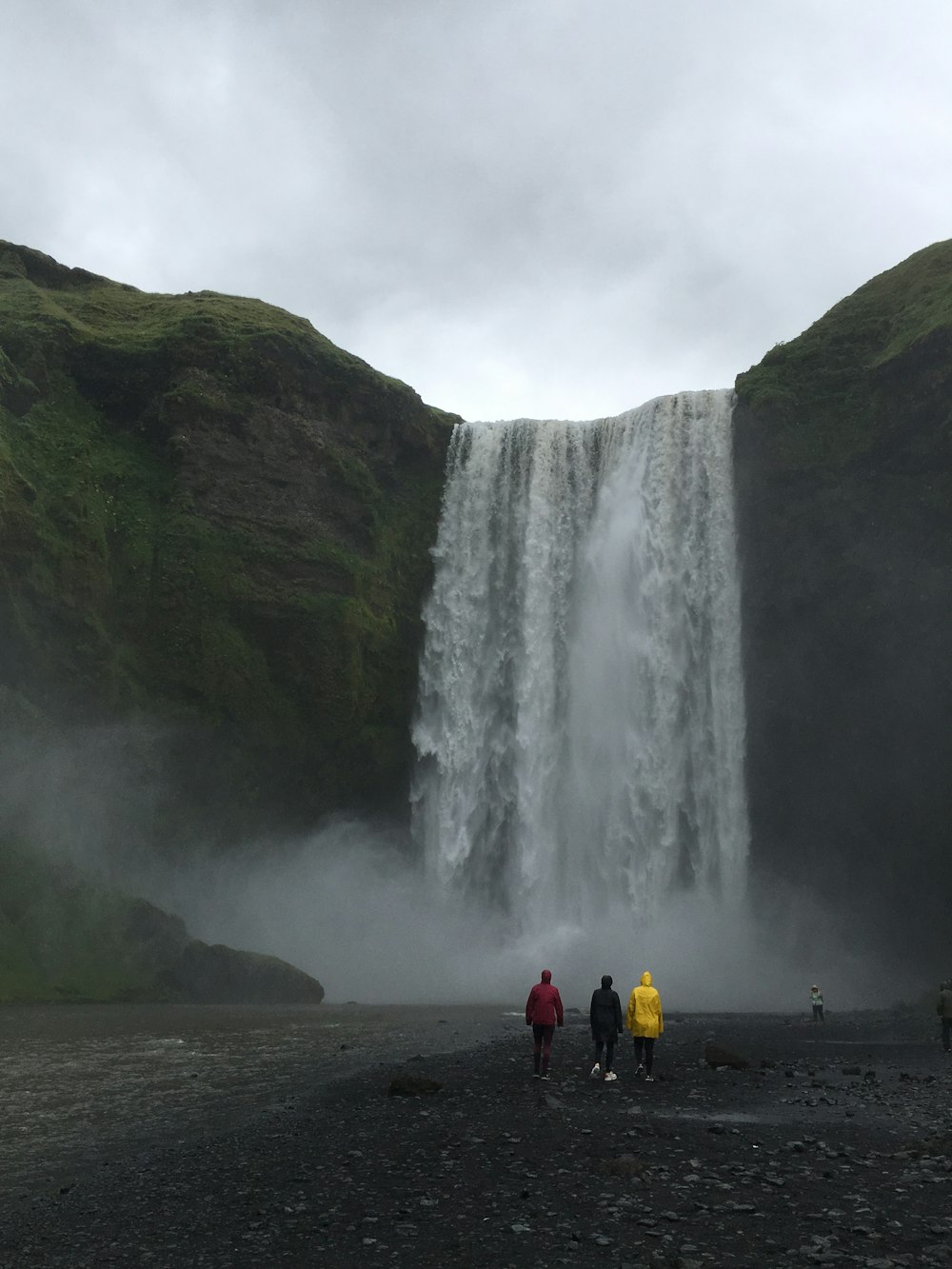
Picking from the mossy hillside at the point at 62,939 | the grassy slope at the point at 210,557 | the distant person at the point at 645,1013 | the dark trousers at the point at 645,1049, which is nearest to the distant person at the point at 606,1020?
the distant person at the point at 645,1013

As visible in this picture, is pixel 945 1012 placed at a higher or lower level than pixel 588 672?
lower

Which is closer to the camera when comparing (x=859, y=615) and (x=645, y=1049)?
(x=645, y=1049)

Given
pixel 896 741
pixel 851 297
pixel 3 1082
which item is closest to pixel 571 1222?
pixel 3 1082

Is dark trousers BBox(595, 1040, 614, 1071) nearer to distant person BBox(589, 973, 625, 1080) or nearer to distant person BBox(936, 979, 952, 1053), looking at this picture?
distant person BBox(589, 973, 625, 1080)

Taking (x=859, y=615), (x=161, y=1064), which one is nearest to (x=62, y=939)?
(x=161, y=1064)

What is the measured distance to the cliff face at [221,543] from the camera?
134 feet

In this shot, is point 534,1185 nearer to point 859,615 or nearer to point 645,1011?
point 645,1011

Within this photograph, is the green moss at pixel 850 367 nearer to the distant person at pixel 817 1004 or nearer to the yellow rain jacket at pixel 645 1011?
the distant person at pixel 817 1004

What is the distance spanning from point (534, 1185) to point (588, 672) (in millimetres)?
36230

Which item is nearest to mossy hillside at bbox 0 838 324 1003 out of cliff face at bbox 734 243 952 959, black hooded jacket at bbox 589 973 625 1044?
cliff face at bbox 734 243 952 959

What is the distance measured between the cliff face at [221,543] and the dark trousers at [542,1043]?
2826 cm

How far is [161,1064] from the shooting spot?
17.6 metres

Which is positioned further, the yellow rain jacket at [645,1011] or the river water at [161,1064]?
the yellow rain jacket at [645,1011]

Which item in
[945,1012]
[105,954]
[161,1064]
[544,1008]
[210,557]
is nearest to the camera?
[544,1008]
